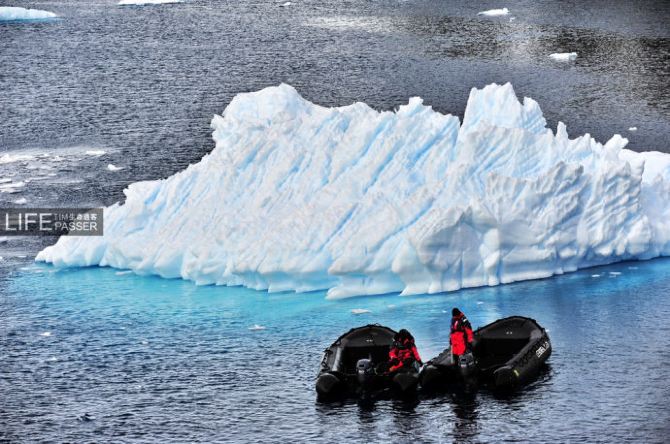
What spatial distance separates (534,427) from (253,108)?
2058cm

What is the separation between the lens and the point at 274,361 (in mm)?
31922

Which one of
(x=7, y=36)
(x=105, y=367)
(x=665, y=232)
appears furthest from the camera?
(x=7, y=36)

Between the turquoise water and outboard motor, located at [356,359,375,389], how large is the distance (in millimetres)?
583

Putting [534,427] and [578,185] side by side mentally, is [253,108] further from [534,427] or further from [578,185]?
[534,427]

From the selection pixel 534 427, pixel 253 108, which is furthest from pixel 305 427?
pixel 253 108

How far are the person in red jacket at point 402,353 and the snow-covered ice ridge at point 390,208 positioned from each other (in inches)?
261

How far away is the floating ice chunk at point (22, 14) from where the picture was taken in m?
85.1

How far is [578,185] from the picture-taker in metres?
37.7

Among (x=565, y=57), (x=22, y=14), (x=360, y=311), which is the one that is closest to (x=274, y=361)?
(x=360, y=311)

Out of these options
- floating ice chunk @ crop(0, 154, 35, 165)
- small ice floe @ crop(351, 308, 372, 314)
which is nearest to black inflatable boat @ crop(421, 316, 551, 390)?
small ice floe @ crop(351, 308, 372, 314)

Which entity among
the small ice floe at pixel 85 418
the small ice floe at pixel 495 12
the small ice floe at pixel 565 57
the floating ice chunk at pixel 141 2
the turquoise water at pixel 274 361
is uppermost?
the floating ice chunk at pixel 141 2

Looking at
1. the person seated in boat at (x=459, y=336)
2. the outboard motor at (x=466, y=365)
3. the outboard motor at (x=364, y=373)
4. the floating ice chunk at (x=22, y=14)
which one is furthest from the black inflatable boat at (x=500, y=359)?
the floating ice chunk at (x=22, y=14)

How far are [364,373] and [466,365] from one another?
2.34 m

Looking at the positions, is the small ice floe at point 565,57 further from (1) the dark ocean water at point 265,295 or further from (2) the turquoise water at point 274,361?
(2) the turquoise water at point 274,361
